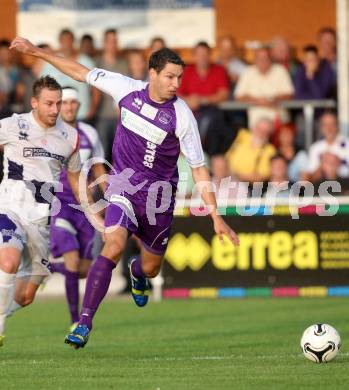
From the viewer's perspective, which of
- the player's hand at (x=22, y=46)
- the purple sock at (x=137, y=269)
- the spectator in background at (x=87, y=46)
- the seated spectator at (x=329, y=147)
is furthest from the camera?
the spectator in background at (x=87, y=46)

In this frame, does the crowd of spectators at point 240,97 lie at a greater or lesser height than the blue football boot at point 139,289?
greater

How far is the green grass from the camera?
30.0 ft

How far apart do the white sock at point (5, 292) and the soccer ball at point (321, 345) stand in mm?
2539

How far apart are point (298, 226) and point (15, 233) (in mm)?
7531

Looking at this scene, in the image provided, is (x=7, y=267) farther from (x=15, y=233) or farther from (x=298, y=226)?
(x=298, y=226)

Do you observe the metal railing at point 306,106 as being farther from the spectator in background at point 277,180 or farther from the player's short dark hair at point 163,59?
the player's short dark hair at point 163,59

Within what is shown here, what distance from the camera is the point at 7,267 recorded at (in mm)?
10633

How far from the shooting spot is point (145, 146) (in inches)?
441

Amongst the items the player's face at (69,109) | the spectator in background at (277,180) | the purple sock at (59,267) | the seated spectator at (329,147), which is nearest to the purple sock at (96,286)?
the player's face at (69,109)

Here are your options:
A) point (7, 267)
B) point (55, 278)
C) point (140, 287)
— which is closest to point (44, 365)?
point (7, 267)

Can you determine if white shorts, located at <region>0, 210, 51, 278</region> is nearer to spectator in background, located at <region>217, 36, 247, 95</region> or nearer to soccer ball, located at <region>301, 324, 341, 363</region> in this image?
soccer ball, located at <region>301, 324, 341, 363</region>

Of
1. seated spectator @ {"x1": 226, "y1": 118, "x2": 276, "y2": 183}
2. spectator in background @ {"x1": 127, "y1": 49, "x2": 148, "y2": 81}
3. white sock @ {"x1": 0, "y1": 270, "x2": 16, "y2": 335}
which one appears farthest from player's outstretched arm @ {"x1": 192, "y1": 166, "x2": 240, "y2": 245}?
spectator in background @ {"x1": 127, "y1": 49, "x2": 148, "y2": 81}

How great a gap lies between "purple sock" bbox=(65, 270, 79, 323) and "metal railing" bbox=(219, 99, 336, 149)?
641 centimetres

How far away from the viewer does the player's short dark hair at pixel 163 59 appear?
10.8 metres
